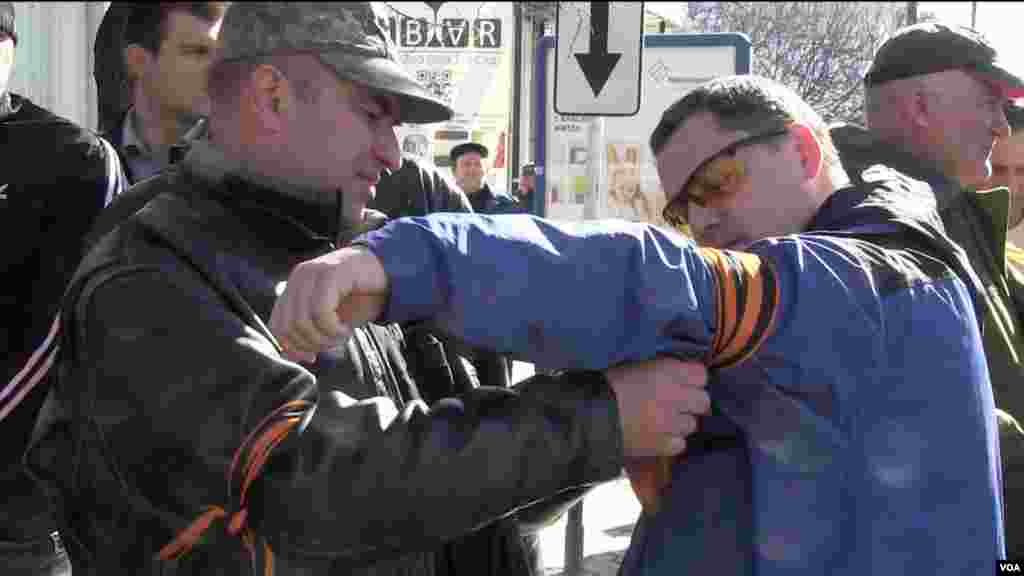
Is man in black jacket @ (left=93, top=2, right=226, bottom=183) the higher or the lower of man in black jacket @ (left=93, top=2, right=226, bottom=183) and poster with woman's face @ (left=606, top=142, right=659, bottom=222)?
the higher

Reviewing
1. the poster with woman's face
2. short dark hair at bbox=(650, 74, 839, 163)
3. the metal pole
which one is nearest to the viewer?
short dark hair at bbox=(650, 74, 839, 163)

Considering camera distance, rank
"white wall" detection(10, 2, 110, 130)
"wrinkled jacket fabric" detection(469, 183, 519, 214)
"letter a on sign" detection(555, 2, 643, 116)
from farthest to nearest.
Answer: "wrinkled jacket fabric" detection(469, 183, 519, 214)
"letter a on sign" detection(555, 2, 643, 116)
"white wall" detection(10, 2, 110, 130)

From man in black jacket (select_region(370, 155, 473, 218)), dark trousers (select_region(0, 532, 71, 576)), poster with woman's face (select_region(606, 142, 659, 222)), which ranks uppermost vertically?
man in black jacket (select_region(370, 155, 473, 218))

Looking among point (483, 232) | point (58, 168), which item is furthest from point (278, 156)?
point (58, 168)

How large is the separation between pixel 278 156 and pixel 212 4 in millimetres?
265

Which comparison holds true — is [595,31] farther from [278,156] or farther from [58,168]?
[278,156]

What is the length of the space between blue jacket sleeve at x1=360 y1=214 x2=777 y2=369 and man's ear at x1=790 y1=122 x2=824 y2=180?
359 millimetres

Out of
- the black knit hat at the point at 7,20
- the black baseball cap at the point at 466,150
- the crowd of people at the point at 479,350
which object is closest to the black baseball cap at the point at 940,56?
the crowd of people at the point at 479,350

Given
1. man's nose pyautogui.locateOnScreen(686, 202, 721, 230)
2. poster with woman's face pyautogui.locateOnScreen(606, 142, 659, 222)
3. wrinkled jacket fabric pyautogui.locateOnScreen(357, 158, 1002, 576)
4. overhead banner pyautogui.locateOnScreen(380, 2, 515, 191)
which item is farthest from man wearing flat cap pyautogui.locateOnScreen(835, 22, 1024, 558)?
poster with woman's face pyautogui.locateOnScreen(606, 142, 659, 222)

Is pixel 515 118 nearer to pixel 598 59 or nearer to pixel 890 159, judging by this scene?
pixel 598 59

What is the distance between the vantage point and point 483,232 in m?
1.30

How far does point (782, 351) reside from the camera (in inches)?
54.9

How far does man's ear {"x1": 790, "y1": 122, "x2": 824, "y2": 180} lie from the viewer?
166cm

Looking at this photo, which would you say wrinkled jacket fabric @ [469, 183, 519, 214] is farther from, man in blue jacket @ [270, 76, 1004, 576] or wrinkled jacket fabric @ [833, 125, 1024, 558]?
man in blue jacket @ [270, 76, 1004, 576]
